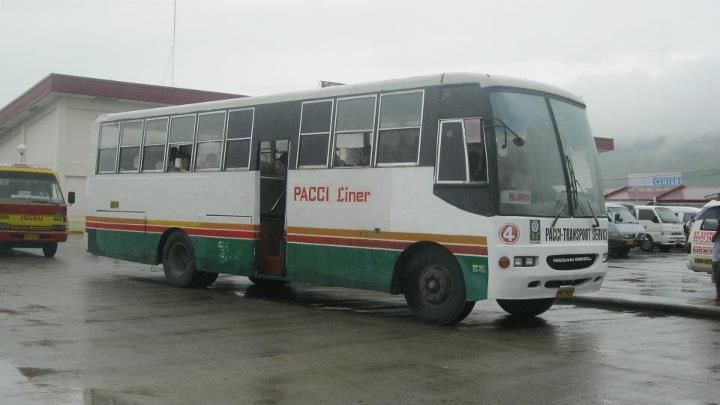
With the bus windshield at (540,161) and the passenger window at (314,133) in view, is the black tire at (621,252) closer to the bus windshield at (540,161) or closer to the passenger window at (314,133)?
the bus windshield at (540,161)

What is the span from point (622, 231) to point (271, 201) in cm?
1806

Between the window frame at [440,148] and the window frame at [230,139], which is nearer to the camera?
the window frame at [440,148]

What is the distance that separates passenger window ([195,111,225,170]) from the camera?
1389 centimetres

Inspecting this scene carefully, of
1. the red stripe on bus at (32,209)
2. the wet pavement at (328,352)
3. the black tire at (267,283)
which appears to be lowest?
the wet pavement at (328,352)

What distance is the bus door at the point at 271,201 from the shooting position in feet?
42.7

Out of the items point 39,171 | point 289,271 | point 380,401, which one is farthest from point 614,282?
point 39,171

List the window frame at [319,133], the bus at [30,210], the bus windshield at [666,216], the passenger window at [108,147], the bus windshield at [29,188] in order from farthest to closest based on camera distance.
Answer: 1. the bus windshield at [666,216]
2. the bus windshield at [29,188]
3. the bus at [30,210]
4. the passenger window at [108,147]
5. the window frame at [319,133]

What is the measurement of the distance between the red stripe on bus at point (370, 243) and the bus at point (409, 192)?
0.02 m

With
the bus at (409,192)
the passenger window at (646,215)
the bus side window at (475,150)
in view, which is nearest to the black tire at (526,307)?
the bus at (409,192)

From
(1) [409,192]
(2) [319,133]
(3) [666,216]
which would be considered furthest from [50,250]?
(3) [666,216]

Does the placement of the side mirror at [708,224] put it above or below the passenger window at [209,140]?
below

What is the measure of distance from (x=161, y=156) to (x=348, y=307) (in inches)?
195

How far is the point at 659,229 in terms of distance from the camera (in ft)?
105

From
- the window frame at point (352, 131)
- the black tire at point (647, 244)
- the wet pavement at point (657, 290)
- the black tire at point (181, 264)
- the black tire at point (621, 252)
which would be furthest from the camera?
the black tire at point (647, 244)
